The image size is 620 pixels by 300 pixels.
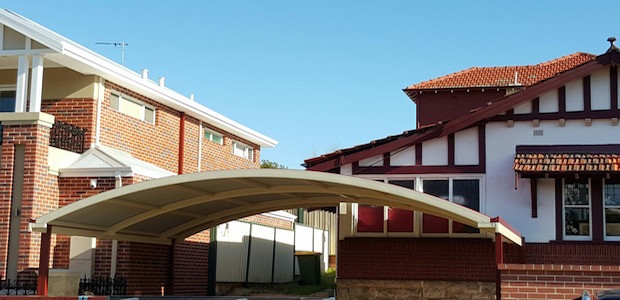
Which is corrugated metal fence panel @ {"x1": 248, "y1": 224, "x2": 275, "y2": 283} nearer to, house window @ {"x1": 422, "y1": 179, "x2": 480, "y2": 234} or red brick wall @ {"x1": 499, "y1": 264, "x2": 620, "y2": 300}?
house window @ {"x1": 422, "y1": 179, "x2": 480, "y2": 234}

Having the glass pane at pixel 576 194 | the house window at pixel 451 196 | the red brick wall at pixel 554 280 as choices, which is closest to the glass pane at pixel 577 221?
the glass pane at pixel 576 194

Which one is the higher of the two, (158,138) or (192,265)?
(158,138)

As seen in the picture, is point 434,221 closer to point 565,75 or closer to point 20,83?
point 565,75

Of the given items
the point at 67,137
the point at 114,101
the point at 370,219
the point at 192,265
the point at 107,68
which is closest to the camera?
the point at 370,219

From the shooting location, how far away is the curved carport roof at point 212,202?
14.9 metres

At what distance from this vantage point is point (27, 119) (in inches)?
771

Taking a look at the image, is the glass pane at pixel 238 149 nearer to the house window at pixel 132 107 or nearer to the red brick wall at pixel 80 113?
the house window at pixel 132 107

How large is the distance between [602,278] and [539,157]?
174 inches

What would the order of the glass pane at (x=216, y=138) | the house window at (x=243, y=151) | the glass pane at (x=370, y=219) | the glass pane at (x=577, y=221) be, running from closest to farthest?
the glass pane at (x=577, y=221) < the glass pane at (x=370, y=219) < the glass pane at (x=216, y=138) < the house window at (x=243, y=151)

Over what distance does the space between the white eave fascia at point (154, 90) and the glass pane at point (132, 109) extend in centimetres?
43

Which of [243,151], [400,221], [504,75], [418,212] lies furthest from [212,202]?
[243,151]

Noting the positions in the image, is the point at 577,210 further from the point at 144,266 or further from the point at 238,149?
the point at 238,149

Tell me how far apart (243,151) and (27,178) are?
1351 centimetres

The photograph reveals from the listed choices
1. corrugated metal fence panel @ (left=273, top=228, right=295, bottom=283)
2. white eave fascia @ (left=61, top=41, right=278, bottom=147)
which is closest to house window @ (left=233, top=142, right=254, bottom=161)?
white eave fascia @ (left=61, top=41, right=278, bottom=147)
